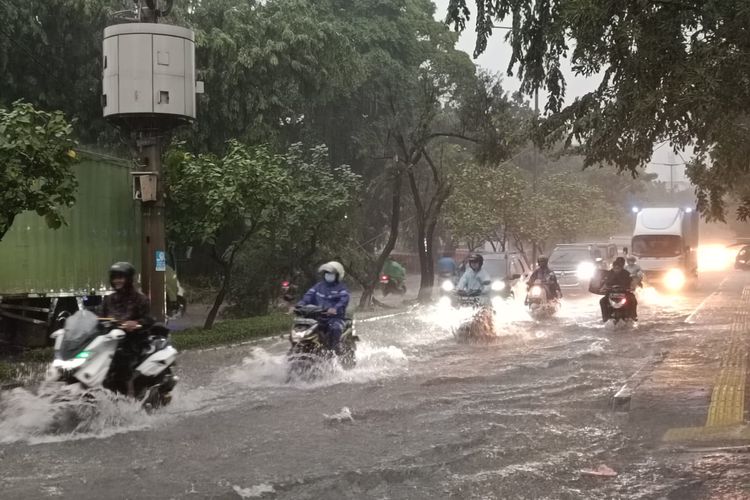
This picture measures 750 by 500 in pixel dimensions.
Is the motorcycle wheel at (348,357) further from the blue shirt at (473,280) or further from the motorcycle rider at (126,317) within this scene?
the blue shirt at (473,280)

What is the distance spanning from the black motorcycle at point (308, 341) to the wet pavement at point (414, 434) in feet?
0.96

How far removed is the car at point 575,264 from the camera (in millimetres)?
30438

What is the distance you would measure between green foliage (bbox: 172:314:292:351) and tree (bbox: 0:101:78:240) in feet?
14.6

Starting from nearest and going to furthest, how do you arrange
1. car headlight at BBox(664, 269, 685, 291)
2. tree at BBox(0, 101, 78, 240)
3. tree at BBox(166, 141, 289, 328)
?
tree at BBox(0, 101, 78, 240)
tree at BBox(166, 141, 289, 328)
car headlight at BBox(664, 269, 685, 291)

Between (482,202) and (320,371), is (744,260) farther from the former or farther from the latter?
(320,371)

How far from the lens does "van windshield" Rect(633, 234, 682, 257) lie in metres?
32.2

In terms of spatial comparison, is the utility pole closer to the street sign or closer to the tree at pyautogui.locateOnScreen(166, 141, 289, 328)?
the street sign

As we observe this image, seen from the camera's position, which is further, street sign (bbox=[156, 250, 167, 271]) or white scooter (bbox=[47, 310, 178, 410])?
street sign (bbox=[156, 250, 167, 271])

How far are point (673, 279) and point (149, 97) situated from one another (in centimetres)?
2408

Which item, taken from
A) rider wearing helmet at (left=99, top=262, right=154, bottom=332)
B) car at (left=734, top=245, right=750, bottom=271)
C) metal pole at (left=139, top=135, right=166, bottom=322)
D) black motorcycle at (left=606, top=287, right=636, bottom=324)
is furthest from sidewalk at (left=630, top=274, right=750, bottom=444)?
car at (left=734, top=245, right=750, bottom=271)

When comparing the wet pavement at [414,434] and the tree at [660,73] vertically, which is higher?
the tree at [660,73]

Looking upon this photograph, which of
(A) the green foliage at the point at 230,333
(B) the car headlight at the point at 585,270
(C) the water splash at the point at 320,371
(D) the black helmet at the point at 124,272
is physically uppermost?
(D) the black helmet at the point at 124,272

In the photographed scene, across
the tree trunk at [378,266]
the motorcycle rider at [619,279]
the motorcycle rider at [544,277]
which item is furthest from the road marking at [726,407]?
the tree trunk at [378,266]

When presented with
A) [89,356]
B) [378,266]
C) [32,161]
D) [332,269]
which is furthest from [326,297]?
[378,266]
